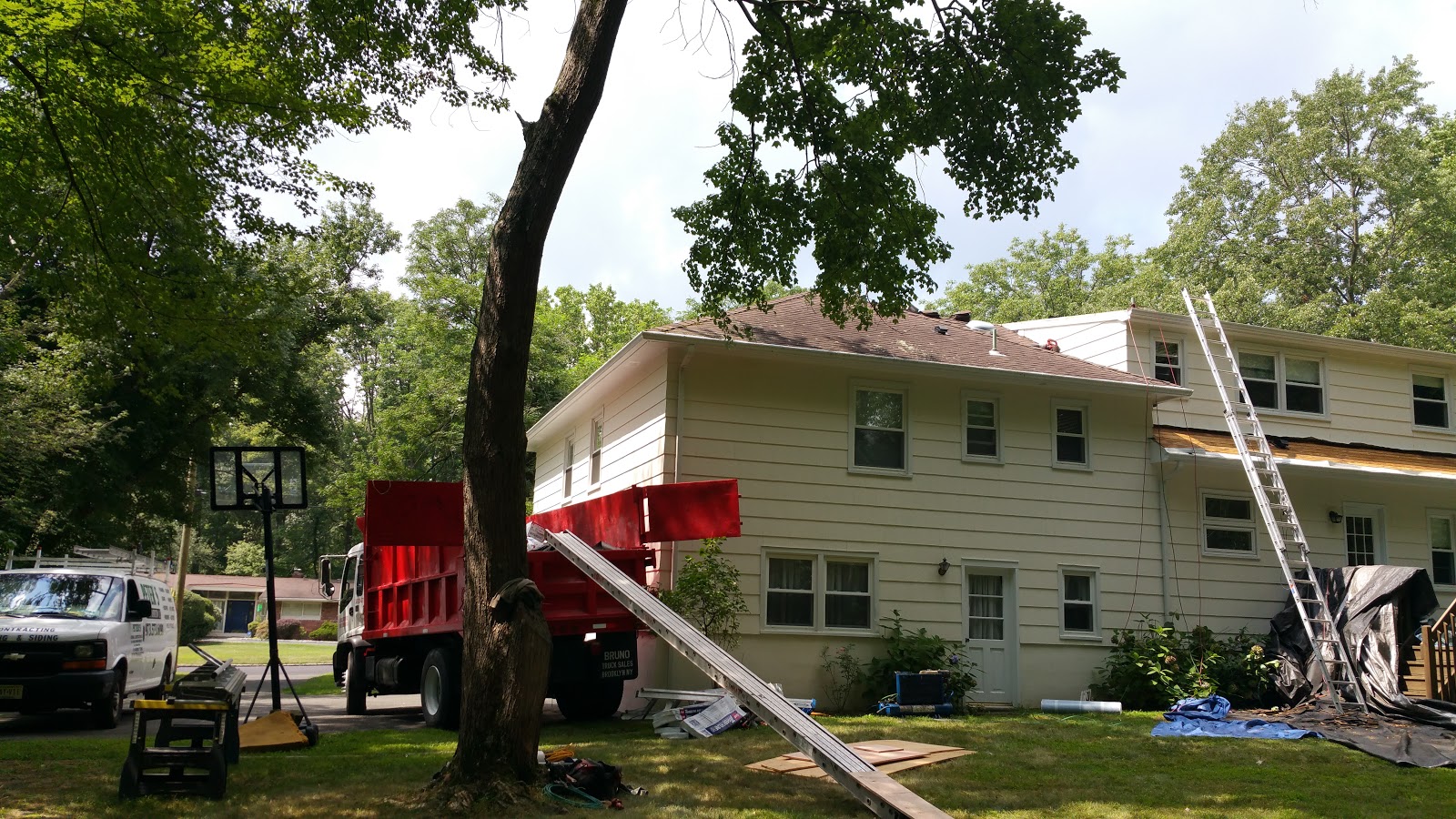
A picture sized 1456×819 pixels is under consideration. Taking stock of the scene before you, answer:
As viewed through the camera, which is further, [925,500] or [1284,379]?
[1284,379]

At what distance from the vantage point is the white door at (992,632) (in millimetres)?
16953

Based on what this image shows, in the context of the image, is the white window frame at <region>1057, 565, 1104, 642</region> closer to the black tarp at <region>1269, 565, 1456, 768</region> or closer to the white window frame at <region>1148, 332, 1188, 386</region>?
the black tarp at <region>1269, 565, 1456, 768</region>

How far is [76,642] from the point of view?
12227mm

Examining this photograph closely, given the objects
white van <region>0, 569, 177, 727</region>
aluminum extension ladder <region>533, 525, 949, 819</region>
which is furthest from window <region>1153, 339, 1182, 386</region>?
white van <region>0, 569, 177, 727</region>

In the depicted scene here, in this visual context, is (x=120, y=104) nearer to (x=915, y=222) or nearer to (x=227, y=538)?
(x=915, y=222)

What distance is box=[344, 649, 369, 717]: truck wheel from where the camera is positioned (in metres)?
15.2

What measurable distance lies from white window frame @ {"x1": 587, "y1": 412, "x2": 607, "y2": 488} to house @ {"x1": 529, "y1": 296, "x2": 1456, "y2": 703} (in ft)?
0.22

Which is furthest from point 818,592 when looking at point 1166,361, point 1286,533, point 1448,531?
point 1448,531

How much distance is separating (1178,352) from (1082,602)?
526 centimetres

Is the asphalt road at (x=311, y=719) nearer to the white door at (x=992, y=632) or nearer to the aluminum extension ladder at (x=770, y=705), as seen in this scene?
the aluminum extension ladder at (x=770, y=705)

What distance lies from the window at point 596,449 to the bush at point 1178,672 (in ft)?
30.4

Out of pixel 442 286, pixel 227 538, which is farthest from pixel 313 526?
pixel 442 286

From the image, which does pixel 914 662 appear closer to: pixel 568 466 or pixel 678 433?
pixel 678 433

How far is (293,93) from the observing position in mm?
11703
